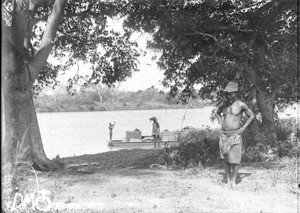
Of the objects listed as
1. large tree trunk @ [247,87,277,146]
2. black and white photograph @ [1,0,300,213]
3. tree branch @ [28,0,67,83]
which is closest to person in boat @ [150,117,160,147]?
black and white photograph @ [1,0,300,213]

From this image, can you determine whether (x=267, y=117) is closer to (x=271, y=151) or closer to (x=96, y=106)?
(x=271, y=151)

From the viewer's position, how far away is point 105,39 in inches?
634

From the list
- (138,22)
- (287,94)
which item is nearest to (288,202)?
(287,94)

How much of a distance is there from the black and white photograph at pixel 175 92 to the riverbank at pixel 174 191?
24 mm

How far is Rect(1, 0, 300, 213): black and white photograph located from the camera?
6922 mm

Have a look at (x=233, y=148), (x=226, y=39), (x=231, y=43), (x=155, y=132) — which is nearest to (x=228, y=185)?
(x=233, y=148)

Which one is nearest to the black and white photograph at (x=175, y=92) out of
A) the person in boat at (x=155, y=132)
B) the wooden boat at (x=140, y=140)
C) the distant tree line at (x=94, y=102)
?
the person in boat at (x=155, y=132)

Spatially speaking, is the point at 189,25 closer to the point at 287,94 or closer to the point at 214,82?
the point at 214,82

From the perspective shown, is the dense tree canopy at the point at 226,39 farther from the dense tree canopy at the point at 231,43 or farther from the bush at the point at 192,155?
Result: the bush at the point at 192,155

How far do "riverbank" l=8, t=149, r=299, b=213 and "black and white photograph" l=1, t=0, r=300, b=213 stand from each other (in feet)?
0.08

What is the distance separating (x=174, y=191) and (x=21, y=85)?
222 inches

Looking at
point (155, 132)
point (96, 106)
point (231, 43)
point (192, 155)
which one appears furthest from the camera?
point (96, 106)

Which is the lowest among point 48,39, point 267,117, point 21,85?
point 267,117

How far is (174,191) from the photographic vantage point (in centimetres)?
762
